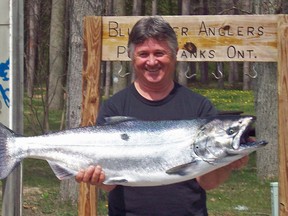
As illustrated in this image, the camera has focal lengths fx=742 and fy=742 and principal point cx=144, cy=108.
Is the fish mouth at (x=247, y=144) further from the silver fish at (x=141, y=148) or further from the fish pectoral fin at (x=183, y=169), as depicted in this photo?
the fish pectoral fin at (x=183, y=169)

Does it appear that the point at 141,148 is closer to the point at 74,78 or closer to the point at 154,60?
the point at 154,60

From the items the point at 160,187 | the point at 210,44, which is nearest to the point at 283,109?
the point at 210,44

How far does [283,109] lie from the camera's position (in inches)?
223

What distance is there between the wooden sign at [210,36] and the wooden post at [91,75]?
0.06 metres

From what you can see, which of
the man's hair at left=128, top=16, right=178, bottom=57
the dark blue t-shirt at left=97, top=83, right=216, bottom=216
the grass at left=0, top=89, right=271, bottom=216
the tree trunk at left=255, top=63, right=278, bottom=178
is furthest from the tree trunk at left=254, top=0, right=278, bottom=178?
the man's hair at left=128, top=16, right=178, bottom=57

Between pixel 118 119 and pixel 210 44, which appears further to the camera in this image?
pixel 210 44

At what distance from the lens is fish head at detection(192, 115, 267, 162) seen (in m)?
3.57

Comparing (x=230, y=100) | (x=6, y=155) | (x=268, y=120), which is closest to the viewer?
(x=6, y=155)

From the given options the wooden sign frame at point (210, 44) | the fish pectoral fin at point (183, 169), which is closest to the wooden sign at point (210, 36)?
the wooden sign frame at point (210, 44)

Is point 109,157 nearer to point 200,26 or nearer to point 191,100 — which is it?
point 191,100

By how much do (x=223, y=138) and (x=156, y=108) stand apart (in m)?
0.43

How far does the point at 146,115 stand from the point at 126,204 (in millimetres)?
470

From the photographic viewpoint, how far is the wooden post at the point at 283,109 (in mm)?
5594

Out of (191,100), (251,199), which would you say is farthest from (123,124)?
(251,199)
